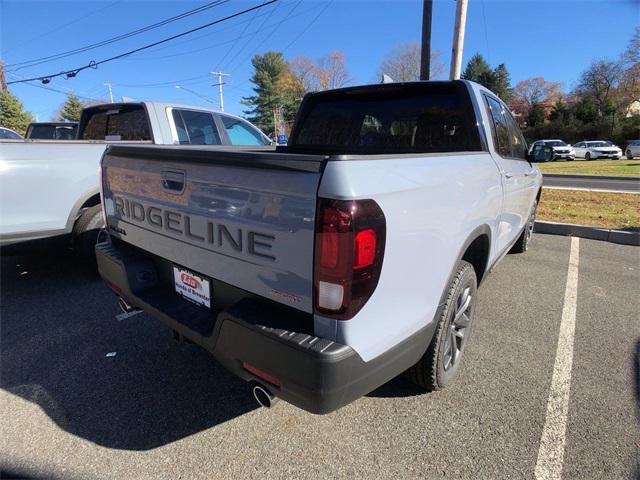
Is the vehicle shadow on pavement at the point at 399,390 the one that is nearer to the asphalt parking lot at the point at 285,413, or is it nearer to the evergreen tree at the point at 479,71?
the asphalt parking lot at the point at 285,413

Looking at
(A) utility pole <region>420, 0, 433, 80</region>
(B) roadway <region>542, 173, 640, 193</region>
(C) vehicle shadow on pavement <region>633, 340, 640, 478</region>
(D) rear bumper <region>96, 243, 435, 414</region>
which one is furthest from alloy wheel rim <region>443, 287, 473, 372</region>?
(B) roadway <region>542, 173, 640, 193</region>

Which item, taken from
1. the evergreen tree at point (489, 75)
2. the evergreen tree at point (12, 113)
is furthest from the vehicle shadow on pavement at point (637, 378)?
the evergreen tree at point (489, 75)

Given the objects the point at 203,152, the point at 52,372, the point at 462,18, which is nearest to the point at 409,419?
the point at 203,152

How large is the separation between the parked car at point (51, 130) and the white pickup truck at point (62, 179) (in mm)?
5058

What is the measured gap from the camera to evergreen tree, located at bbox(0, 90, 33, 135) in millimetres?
34344

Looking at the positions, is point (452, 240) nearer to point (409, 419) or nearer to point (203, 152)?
point (409, 419)

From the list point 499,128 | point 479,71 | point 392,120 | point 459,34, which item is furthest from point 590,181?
point 479,71

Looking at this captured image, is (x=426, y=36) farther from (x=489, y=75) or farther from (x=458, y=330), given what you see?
(x=489, y=75)

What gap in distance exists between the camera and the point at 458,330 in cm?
256

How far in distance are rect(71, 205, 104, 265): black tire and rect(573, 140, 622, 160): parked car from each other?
3846cm

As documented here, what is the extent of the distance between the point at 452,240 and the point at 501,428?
3.65 feet

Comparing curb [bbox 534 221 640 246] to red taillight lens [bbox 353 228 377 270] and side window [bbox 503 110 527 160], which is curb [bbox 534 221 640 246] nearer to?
side window [bbox 503 110 527 160]

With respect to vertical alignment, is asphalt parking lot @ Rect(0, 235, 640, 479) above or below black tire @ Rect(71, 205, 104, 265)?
below

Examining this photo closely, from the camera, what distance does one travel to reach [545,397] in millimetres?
2418
